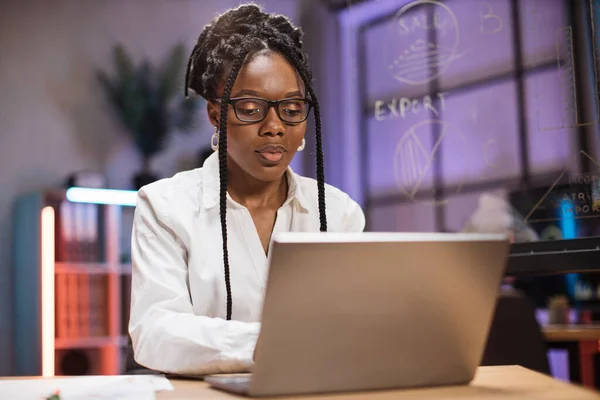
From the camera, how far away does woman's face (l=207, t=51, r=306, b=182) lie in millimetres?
1614

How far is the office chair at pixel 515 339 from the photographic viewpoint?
2.41 meters

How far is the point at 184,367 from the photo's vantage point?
49.0 inches

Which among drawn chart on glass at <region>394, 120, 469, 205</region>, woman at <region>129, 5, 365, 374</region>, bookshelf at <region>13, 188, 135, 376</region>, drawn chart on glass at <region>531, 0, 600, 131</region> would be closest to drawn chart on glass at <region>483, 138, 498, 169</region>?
drawn chart on glass at <region>394, 120, 469, 205</region>

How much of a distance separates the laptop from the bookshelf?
3407 millimetres

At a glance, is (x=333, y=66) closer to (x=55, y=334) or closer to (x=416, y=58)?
(x=416, y=58)

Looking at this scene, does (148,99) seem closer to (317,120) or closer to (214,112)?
(214,112)

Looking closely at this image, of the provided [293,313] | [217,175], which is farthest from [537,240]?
[293,313]

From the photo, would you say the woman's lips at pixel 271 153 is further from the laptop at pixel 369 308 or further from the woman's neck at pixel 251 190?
the laptop at pixel 369 308

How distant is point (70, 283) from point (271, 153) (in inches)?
116

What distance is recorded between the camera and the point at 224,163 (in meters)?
1.63

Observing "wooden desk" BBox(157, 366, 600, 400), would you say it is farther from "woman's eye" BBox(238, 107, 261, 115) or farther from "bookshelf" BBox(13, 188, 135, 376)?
"bookshelf" BBox(13, 188, 135, 376)

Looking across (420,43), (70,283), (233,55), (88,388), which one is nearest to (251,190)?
(233,55)

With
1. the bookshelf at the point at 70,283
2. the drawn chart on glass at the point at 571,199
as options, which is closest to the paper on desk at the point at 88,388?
the drawn chart on glass at the point at 571,199

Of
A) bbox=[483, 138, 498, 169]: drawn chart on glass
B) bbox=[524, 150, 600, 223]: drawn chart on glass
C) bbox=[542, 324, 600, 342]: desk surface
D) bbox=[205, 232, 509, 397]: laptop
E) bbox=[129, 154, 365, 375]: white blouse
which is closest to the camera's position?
bbox=[205, 232, 509, 397]: laptop
